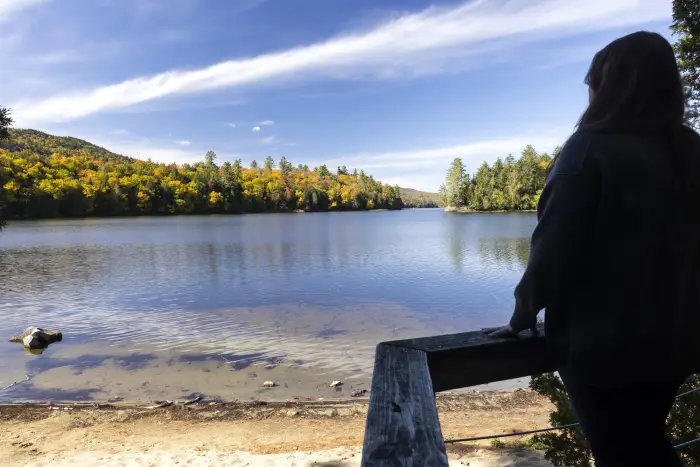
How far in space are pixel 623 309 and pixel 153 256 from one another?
3420 cm

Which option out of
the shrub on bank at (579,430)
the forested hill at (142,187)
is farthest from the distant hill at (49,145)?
the shrub on bank at (579,430)

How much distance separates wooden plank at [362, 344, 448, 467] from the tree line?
298 feet

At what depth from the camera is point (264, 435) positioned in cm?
750

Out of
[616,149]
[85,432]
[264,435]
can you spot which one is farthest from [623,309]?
[85,432]

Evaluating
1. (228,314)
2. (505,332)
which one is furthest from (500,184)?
(505,332)

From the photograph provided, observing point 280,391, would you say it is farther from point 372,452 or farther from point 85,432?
point 372,452

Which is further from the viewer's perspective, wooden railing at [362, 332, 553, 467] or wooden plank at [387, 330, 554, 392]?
wooden plank at [387, 330, 554, 392]

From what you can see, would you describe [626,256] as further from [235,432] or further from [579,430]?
[235,432]

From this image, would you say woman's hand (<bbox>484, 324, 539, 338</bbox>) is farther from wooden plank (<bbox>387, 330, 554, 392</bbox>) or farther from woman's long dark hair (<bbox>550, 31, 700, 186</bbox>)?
woman's long dark hair (<bbox>550, 31, 700, 186</bbox>)

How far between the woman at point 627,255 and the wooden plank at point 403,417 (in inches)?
17.5

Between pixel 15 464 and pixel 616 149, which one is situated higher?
pixel 616 149

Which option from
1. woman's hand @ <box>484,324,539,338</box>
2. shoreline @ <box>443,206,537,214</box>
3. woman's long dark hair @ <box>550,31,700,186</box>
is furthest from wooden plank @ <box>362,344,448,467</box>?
shoreline @ <box>443,206,537,214</box>

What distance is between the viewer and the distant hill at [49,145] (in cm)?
12019

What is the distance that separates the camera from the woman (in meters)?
1.20
